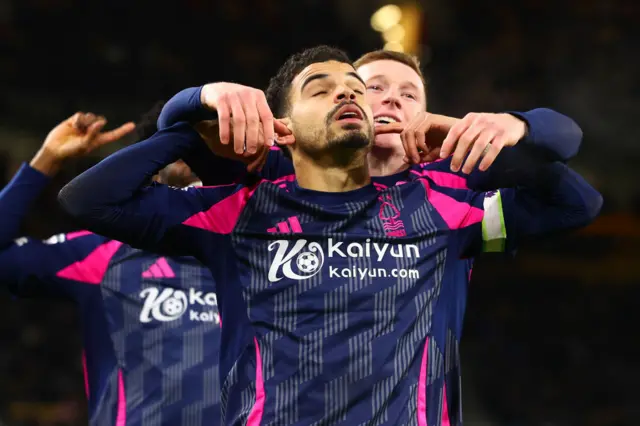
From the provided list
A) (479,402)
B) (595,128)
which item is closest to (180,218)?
(479,402)

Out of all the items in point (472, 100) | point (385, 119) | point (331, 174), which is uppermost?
point (472, 100)

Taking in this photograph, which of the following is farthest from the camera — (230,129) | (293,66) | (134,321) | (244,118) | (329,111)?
(134,321)

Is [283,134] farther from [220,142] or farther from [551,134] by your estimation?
[551,134]

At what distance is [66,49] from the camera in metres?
8.75

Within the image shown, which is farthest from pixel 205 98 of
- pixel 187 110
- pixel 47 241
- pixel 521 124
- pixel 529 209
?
pixel 47 241

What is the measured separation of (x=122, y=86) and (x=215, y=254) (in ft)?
22.5

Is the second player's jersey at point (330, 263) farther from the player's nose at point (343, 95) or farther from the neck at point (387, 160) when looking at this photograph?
the neck at point (387, 160)

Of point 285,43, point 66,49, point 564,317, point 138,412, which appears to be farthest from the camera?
point 564,317

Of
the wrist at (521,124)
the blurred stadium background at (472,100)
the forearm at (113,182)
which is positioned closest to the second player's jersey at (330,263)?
the forearm at (113,182)

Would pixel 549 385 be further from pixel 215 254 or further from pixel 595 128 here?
pixel 215 254

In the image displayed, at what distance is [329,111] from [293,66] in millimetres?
372

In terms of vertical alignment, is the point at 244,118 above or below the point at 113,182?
above

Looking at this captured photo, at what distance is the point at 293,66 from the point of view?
2.73 metres

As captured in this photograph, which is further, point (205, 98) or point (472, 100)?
point (472, 100)
